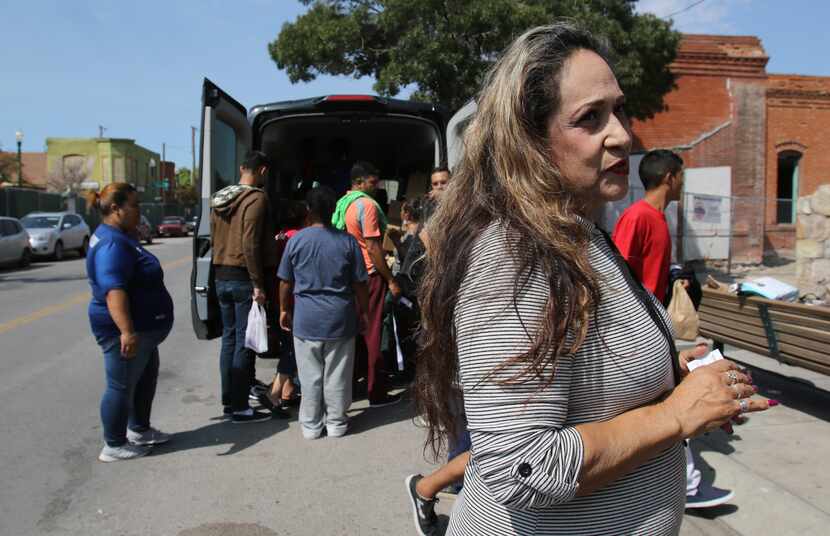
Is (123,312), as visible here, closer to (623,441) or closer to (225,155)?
(225,155)

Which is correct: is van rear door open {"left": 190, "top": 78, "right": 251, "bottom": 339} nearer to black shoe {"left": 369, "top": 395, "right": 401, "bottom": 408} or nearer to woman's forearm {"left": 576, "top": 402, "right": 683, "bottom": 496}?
black shoe {"left": 369, "top": 395, "right": 401, "bottom": 408}

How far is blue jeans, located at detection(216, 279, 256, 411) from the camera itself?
17.7 feet

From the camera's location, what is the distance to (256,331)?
207 inches

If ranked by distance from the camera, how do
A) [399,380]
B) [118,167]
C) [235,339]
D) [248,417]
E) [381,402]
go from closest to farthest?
[235,339] < [248,417] < [381,402] < [399,380] < [118,167]

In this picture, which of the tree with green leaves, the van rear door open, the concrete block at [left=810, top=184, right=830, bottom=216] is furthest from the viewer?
the tree with green leaves

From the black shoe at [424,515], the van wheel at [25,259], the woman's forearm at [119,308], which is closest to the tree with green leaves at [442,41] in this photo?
the woman's forearm at [119,308]

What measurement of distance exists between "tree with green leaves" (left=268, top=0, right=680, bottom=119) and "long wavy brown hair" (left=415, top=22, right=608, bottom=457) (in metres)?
11.0

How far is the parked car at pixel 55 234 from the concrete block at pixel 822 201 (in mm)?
21191

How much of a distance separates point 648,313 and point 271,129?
244 inches

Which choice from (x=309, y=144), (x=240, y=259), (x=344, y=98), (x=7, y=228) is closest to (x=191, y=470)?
(x=240, y=259)

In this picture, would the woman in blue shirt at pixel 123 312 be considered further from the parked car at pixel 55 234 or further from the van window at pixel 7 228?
the parked car at pixel 55 234

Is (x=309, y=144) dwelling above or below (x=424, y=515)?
above

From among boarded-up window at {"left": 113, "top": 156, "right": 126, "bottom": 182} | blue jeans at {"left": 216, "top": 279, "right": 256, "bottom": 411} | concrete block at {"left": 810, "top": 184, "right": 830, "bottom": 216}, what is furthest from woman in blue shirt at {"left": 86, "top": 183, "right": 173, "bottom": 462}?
boarded-up window at {"left": 113, "top": 156, "right": 126, "bottom": 182}

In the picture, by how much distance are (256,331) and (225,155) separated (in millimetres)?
1760
